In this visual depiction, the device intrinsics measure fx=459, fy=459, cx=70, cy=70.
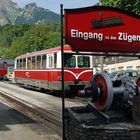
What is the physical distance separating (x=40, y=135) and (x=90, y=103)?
15.9 ft

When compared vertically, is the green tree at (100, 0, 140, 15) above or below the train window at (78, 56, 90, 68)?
above

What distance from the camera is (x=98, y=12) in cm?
582

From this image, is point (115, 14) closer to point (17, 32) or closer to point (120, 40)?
point (120, 40)

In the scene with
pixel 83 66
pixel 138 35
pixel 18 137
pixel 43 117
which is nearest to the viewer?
pixel 138 35

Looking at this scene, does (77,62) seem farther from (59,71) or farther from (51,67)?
(51,67)

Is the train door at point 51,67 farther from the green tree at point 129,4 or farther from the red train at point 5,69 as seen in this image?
the red train at point 5,69

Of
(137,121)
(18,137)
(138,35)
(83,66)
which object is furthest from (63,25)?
(83,66)

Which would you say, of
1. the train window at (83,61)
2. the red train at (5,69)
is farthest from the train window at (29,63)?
the red train at (5,69)

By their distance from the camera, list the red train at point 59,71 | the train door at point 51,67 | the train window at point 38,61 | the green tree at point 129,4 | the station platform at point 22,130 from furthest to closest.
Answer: the train window at point 38,61 < the train door at point 51,67 < the red train at point 59,71 < the green tree at point 129,4 < the station platform at point 22,130

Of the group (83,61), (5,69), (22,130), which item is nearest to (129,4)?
(83,61)

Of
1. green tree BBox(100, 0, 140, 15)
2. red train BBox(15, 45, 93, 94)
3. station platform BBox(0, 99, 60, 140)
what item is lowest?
station platform BBox(0, 99, 60, 140)

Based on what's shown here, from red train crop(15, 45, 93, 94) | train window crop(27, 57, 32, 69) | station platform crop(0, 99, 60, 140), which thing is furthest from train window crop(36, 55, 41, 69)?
station platform crop(0, 99, 60, 140)

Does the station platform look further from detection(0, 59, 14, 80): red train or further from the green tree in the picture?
detection(0, 59, 14, 80): red train

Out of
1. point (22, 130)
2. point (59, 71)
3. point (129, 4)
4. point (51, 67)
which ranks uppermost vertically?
point (129, 4)
